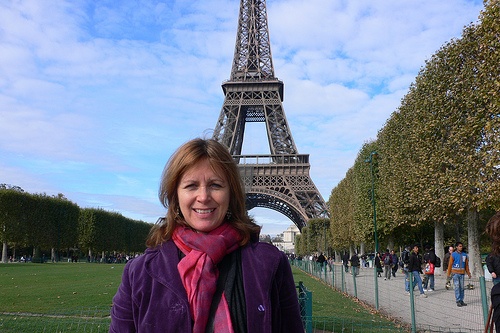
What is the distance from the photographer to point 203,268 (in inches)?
79.8

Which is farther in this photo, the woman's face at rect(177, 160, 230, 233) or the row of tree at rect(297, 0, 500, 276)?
the row of tree at rect(297, 0, 500, 276)

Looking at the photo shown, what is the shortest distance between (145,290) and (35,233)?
160 ft

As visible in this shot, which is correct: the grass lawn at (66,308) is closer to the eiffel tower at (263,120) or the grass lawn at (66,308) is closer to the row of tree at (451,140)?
the row of tree at (451,140)

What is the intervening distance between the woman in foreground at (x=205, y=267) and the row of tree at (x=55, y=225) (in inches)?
1797

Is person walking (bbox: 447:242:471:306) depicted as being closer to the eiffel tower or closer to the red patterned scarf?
the red patterned scarf

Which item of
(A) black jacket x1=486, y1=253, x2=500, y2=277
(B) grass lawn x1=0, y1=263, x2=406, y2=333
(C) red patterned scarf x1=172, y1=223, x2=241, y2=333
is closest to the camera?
(C) red patterned scarf x1=172, y1=223, x2=241, y2=333

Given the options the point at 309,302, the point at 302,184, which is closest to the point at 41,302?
the point at 309,302

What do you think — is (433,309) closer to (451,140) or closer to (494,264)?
(494,264)

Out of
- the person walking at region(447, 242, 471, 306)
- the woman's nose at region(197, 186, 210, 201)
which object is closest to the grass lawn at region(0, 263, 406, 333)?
the person walking at region(447, 242, 471, 306)

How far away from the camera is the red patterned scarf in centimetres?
198

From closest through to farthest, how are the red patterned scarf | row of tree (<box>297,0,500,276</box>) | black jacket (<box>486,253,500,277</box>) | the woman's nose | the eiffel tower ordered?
the red patterned scarf
the woman's nose
black jacket (<box>486,253,500,277</box>)
row of tree (<box>297,0,500,276</box>)
the eiffel tower

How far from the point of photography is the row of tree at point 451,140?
17.2m

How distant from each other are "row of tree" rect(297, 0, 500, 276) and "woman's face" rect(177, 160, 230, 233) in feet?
50.3

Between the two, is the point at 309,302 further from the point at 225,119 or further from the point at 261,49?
the point at 261,49
